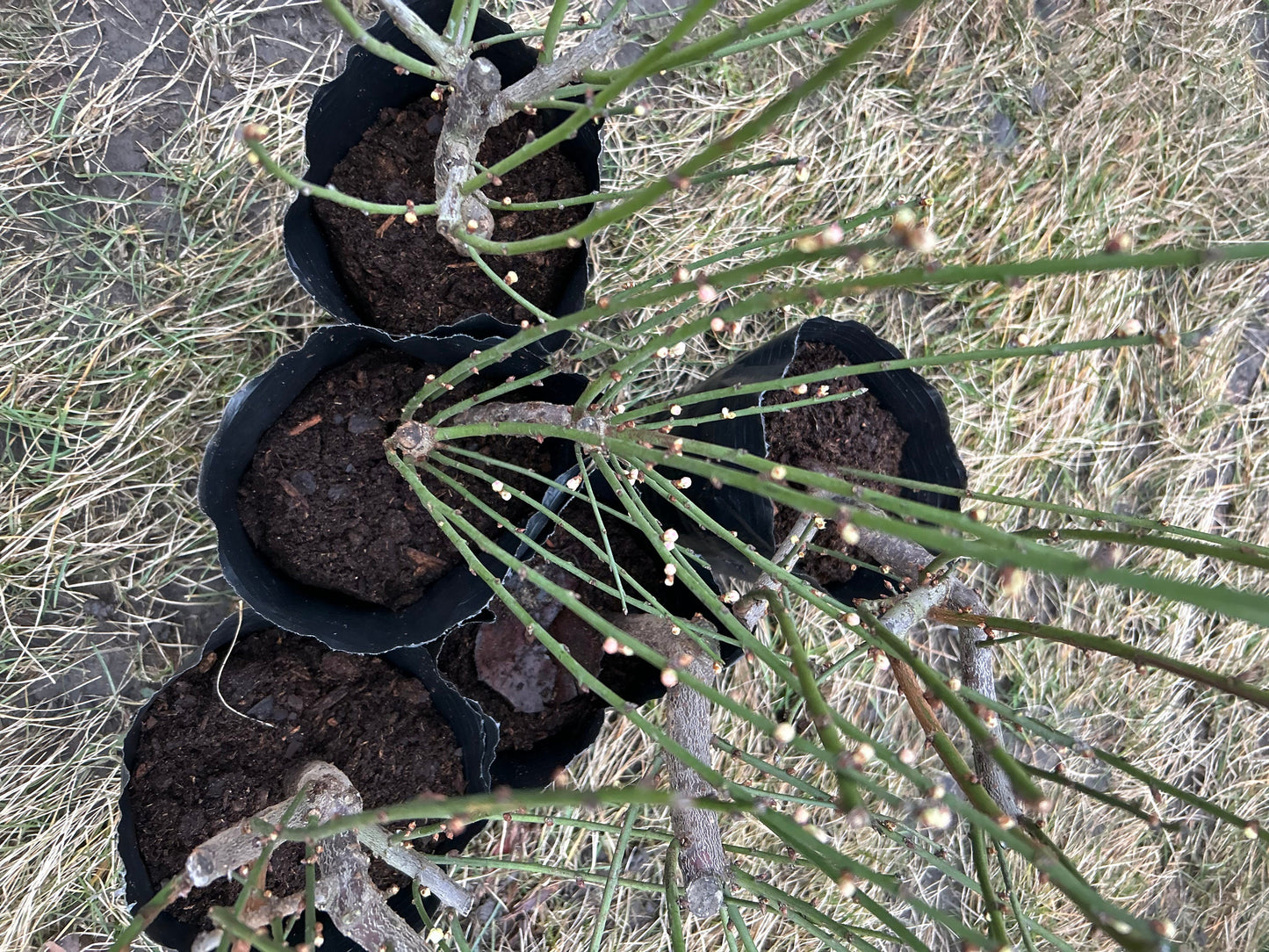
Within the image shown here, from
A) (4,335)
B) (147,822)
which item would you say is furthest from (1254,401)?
(4,335)

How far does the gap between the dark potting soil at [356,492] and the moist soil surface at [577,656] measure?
0.49ft

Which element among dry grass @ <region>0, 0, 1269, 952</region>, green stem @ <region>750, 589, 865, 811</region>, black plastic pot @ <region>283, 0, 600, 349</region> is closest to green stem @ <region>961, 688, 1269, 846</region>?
green stem @ <region>750, 589, 865, 811</region>

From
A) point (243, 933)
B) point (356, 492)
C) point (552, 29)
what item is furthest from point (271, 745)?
point (552, 29)

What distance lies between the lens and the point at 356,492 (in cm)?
116

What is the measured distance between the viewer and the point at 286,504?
114 cm

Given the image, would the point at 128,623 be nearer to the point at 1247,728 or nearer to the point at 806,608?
the point at 806,608

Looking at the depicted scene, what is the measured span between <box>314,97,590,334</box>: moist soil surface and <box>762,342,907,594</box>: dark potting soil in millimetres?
384

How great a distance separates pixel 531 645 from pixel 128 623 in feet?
2.18

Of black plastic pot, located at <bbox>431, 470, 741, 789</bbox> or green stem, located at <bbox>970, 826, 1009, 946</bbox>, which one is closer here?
green stem, located at <bbox>970, 826, 1009, 946</bbox>

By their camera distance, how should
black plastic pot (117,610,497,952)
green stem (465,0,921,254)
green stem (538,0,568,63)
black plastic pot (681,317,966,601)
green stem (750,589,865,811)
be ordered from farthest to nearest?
black plastic pot (681,317,966,601) < black plastic pot (117,610,497,952) < green stem (538,0,568,63) < green stem (750,589,865,811) < green stem (465,0,921,254)

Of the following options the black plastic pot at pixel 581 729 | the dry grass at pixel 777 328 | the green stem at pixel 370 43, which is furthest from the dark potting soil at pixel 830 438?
the green stem at pixel 370 43

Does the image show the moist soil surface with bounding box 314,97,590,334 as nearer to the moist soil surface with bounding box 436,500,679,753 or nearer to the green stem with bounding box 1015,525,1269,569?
the moist soil surface with bounding box 436,500,679,753

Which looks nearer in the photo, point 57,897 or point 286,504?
point 286,504

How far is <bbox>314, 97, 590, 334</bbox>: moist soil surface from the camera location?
117 cm
